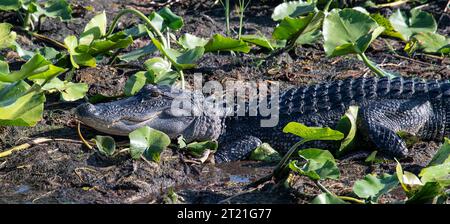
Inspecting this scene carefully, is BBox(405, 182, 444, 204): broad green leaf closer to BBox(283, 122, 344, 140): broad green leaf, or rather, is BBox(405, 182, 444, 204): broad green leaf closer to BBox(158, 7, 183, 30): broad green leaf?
BBox(283, 122, 344, 140): broad green leaf

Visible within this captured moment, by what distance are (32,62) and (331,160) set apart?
2.13 m

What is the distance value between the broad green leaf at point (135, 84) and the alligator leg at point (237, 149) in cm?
78

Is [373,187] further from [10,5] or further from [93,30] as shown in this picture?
[10,5]

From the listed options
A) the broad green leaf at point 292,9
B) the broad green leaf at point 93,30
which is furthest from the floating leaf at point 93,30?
the broad green leaf at point 292,9

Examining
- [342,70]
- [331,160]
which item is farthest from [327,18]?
[331,160]

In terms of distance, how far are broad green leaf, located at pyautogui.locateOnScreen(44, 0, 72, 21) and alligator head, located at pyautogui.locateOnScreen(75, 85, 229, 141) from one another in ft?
5.89

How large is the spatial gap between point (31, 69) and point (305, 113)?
6.38ft

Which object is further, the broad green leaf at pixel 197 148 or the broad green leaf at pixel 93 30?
the broad green leaf at pixel 93 30

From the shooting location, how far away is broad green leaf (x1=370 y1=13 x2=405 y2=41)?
7432 mm

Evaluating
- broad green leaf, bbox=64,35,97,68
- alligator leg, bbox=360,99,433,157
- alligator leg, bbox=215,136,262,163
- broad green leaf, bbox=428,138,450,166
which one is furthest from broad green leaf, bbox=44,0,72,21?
broad green leaf, bbox=428,138,450,166

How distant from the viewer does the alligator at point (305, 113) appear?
19.9 ft

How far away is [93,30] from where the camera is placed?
22.6 feet

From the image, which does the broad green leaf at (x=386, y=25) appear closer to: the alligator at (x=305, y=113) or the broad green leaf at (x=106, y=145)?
the alligator at (x=305, y=113)
